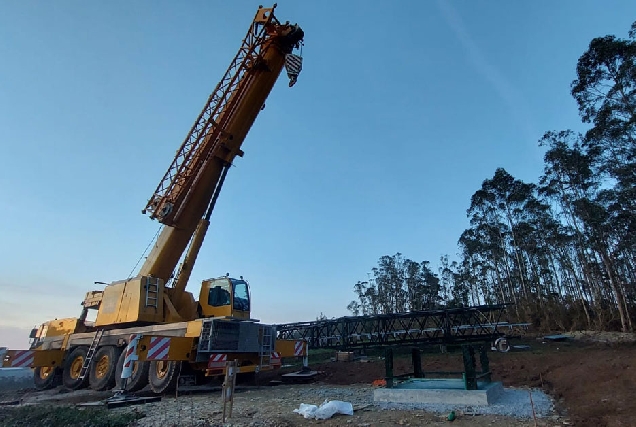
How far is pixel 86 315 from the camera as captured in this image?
13.8 meters

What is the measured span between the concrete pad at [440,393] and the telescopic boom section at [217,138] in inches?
314

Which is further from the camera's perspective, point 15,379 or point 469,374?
point 15,379

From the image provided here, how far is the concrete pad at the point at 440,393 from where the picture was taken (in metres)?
6.94

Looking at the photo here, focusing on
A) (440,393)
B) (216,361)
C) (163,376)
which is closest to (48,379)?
(163,376)

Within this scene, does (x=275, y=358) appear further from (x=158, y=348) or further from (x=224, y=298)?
(x=158, y=348)

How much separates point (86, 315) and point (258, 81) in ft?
35.2

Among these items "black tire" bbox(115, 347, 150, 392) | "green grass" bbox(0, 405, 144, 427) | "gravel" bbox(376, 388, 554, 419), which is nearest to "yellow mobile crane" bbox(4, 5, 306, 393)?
"black tire" bbox(115, 347, 150, 392)

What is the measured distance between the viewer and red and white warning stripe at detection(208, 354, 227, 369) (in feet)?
30.3

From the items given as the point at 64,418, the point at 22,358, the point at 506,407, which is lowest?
the point at 64,418

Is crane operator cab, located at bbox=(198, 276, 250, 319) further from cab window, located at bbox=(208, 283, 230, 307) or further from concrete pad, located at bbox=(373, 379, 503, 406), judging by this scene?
concrete pad, located at bbox=(373, 379, 503, 406)

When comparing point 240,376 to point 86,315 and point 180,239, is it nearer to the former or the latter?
point 180,239

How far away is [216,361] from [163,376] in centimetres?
171

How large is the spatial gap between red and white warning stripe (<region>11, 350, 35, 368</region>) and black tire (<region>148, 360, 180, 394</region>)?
564cm

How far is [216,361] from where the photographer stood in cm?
937
